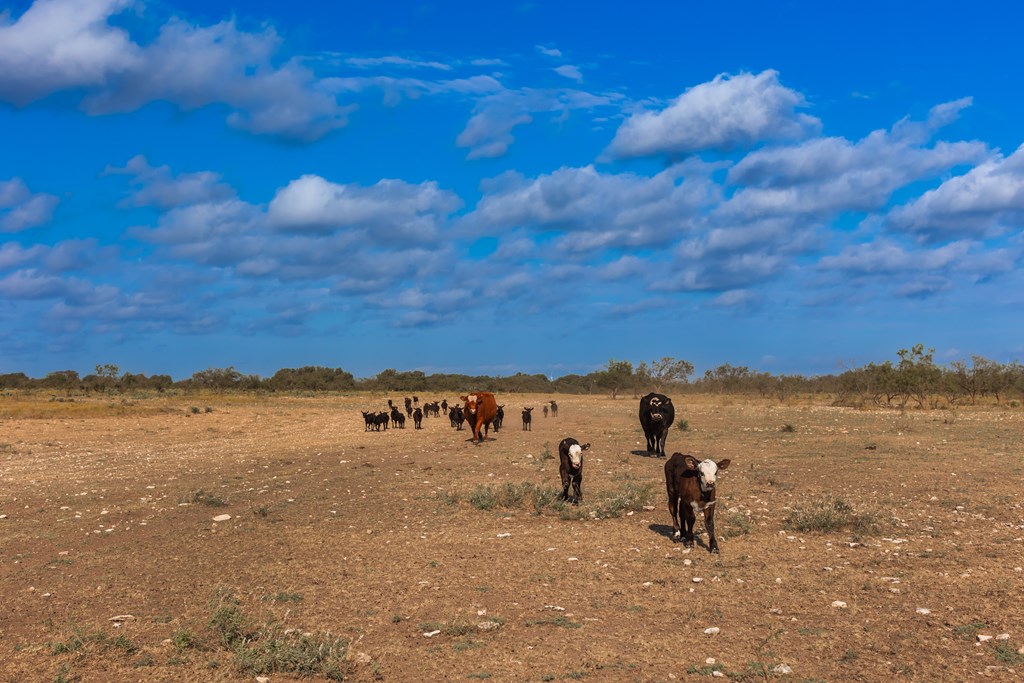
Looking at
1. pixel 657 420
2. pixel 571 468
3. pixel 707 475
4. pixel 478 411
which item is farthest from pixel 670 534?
pixel 478 411

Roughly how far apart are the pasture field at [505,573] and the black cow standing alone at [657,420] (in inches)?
68.2

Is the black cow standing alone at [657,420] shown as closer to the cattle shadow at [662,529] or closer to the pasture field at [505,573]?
the pasture field at [505,573]

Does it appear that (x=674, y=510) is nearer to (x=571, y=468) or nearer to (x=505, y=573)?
(x=571, y=468)

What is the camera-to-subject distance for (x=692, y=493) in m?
11.3

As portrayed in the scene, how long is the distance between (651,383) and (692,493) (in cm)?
7864

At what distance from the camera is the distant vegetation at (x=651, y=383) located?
2098 inches

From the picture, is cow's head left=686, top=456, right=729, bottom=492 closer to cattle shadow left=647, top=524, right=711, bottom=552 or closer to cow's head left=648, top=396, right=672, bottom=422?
cattle shadow left=647, top=524, right=711, bottom=552

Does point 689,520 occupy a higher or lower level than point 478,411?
lower

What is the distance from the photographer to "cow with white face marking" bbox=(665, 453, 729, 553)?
11.0 m

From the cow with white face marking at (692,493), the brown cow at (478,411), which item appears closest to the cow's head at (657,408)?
the brown cow at (478,411)

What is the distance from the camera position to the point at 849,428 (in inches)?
1190

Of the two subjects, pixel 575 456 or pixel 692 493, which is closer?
pixel 692 493

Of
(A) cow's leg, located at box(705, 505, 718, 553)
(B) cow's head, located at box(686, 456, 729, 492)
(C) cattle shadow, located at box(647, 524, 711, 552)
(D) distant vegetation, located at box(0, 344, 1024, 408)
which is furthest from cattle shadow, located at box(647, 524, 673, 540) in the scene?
(D) distant vegetation, located at box(0, 344, 1024, 408)

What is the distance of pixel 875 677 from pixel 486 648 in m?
3.53
